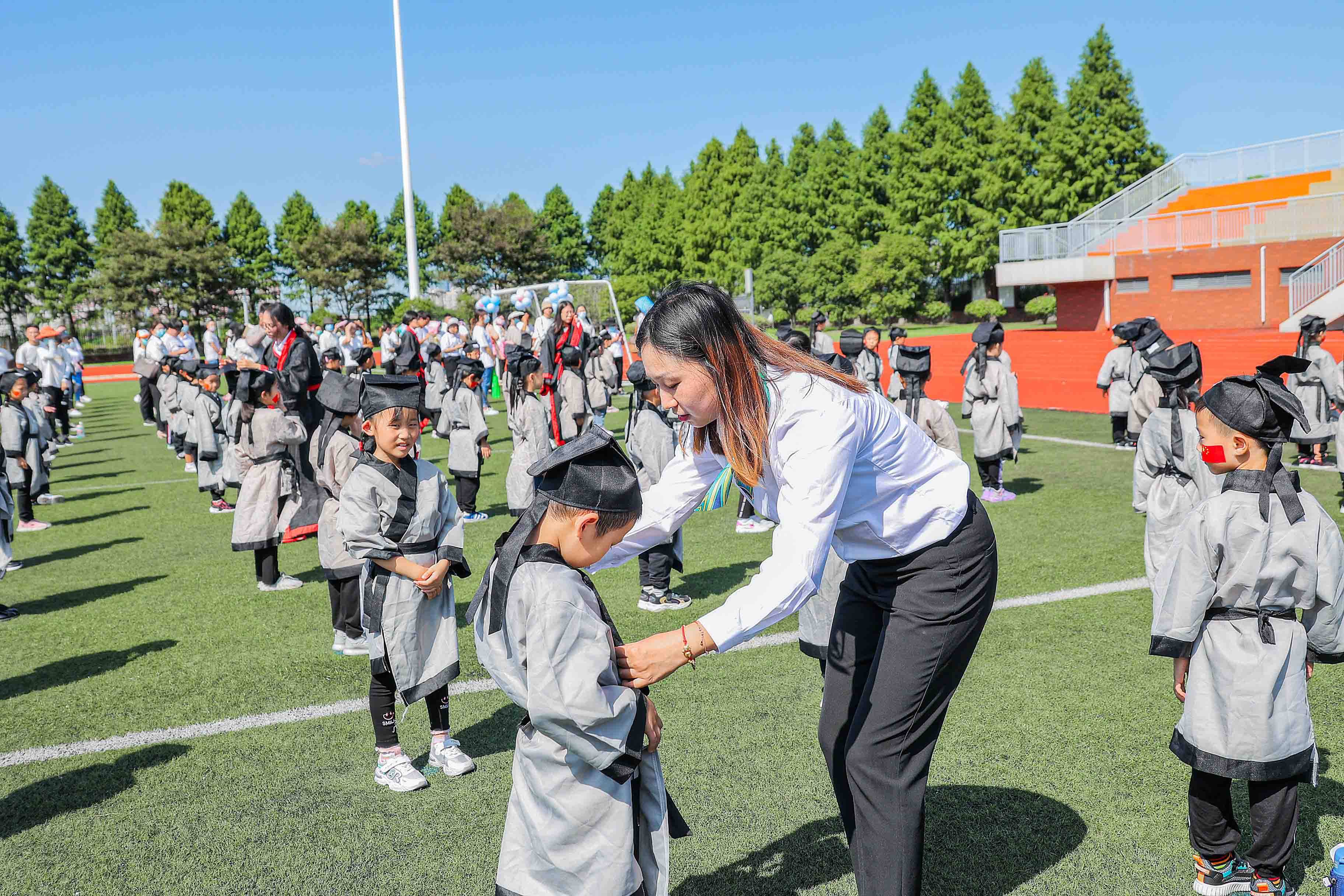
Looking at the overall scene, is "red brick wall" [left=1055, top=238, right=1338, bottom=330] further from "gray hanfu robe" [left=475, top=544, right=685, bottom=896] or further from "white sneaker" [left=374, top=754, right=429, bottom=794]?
"gray hanfu robe" [left=475, top=544, right=685, bottom=896]

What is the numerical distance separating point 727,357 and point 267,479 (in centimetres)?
638

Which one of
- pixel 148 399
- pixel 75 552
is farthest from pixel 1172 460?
pixel 148 399

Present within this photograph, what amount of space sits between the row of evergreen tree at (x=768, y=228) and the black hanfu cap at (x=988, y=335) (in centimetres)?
3573

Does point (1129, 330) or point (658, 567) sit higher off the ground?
point (1129, 330)

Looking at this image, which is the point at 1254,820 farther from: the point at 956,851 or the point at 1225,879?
the point at 956,851

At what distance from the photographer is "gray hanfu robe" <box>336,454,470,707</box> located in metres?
4.50

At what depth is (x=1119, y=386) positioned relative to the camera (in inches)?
543

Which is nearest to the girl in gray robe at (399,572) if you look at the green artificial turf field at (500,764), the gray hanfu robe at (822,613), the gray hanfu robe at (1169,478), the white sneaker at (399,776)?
the white sneaker at (399,776)

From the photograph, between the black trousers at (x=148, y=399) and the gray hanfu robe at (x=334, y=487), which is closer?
the gray hanfu robe at (x=334, y=487)

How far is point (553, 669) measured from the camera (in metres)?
2.40

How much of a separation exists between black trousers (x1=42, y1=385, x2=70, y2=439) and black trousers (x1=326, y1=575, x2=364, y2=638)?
11.8 m

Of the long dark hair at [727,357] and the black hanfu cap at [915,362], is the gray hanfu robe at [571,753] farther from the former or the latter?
the black hanfu cap at [915,362]

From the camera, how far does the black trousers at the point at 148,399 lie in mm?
21172

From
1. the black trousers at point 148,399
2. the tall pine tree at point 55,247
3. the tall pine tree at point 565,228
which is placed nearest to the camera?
the black trousers at point 148,399
